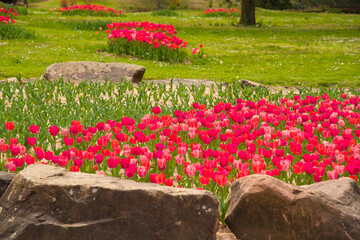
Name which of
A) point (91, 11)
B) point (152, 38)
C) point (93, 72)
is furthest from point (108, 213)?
point (91, 11)

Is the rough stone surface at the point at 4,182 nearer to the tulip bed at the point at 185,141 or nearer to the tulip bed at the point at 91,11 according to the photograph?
the tulip bed at the point at 185,141

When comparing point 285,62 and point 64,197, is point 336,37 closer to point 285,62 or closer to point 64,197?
point 285,62

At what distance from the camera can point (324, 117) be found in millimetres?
7008

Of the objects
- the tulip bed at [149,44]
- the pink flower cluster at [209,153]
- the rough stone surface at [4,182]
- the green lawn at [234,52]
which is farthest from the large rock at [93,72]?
the rough stone surface at [4,182]

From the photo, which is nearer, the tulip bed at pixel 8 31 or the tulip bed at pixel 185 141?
the tulip bed at pixel 185 141

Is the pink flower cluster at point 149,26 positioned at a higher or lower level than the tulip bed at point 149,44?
higher

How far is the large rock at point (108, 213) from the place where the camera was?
12.4ft

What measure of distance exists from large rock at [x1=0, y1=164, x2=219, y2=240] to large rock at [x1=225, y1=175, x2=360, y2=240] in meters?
0.36


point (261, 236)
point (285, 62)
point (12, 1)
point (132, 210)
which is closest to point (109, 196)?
point (132, 210)

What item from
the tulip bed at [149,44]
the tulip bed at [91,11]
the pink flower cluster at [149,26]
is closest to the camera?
the tulip bed at [149,44]

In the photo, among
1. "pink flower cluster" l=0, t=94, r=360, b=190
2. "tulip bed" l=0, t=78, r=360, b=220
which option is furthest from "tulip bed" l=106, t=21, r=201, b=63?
"pink flower cluster" l=0, t=94, r=360, b=190

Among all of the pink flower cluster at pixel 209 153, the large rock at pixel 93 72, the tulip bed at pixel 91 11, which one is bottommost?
the large rock at pixel 93 72

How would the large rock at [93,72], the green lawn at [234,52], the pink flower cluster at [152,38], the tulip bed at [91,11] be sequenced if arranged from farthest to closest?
the tulip bed at [91,11] < the pink flower cluster at [152,38] < the green lawn at [234,52] < the large rock at [93,72]

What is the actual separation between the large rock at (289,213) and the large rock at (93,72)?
8.04m
